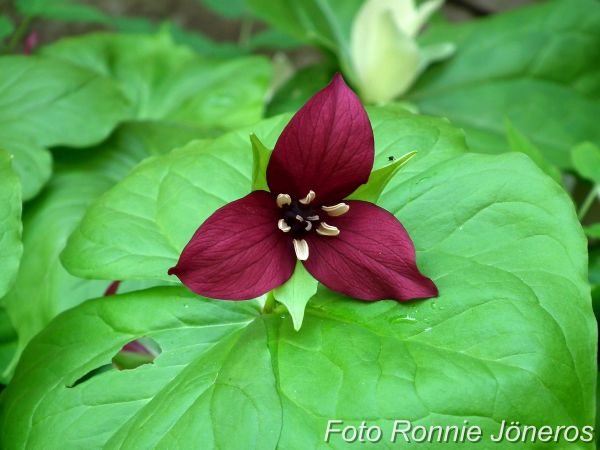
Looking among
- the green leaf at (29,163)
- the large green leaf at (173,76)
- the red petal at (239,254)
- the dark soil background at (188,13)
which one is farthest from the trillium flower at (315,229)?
the dark soil background at (188,13)

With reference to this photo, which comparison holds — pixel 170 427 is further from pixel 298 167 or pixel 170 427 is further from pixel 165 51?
pixel 165 51

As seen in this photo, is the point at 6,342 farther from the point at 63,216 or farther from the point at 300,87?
the point at 300,87

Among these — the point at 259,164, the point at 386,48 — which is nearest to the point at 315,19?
the point at 386,48

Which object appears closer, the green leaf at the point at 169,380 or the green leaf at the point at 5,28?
the green leaf at the point at 169,380

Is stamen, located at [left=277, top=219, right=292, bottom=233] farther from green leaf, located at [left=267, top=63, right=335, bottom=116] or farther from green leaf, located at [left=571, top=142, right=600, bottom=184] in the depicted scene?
green leaf, located at [left=267, top=63, right=335, bottom=116]

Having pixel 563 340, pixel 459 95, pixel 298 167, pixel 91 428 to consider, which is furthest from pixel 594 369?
pixel 459 95

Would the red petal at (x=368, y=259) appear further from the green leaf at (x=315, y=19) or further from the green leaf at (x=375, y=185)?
the green leaf at (x=315, y=19)
